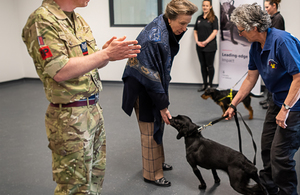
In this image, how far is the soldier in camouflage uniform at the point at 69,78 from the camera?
1.30m

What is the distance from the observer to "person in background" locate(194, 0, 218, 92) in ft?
17.3

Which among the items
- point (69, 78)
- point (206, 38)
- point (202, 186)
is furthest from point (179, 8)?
point (206, 38)

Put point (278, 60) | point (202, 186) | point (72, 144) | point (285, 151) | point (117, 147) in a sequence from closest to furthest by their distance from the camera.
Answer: point (72, 144) → point (278, 60) → point (285, 151) → point (202, 186) → point (117, 147)

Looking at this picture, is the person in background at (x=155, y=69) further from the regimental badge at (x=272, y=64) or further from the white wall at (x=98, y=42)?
the white wall at (x=98, y=42)

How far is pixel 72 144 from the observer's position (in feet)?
4.86

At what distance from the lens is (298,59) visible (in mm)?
1677

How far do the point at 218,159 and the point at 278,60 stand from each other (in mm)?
836

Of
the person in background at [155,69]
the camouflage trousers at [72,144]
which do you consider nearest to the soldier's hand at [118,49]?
the camouflage trousers at [72,144]

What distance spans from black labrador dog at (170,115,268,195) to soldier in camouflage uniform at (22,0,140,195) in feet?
2.75

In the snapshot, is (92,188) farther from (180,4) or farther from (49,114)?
(180,4)

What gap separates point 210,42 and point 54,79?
4.50 m

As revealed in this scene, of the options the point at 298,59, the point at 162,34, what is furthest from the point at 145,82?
the point at 298,59

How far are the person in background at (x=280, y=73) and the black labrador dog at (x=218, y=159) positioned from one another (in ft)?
0.34

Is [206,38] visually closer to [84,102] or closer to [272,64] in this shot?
[272,64]
